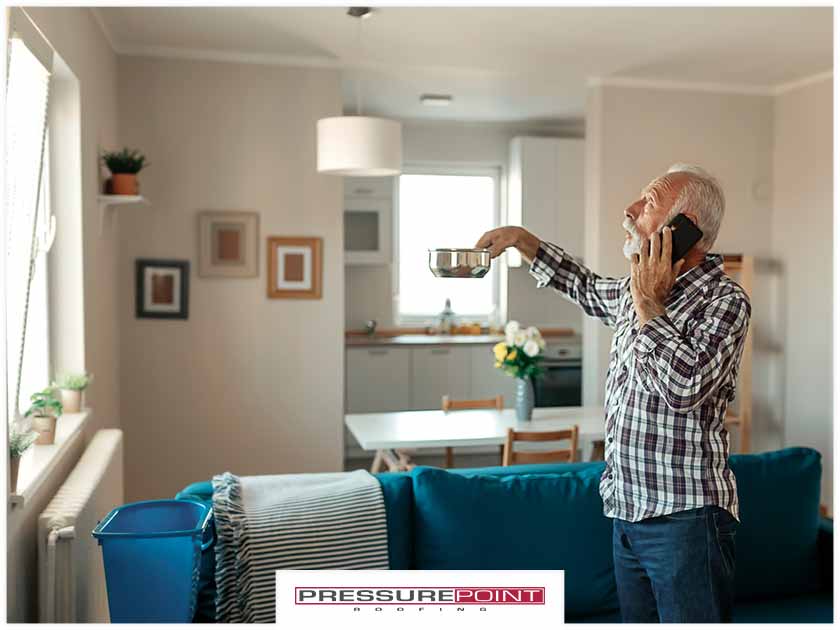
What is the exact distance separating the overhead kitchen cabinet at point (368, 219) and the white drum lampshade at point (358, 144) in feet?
8.37

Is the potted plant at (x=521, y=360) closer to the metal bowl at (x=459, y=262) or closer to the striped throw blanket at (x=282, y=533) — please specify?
the striped throw blanket at (x=282, y=533)

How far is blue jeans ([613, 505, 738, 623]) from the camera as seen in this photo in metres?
1.58

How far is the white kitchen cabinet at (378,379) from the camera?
5.81 metres

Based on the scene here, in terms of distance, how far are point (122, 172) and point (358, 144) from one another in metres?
1.01

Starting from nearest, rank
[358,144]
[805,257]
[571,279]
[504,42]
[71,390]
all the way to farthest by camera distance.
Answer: [571,279] < [71,390] < [358,144] < [504,42] < [805,257]

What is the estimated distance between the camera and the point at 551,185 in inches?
243

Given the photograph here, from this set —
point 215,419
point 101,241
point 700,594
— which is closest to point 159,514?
point 700,594

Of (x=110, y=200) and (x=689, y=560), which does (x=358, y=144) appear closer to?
(x=110, y=200)

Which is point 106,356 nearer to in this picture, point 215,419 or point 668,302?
point 215,419

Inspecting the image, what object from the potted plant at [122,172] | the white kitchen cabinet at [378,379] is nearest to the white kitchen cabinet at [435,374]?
the white kitchen cabinet at [378,379]

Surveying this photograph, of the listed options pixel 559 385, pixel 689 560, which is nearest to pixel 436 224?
pixel 559 385

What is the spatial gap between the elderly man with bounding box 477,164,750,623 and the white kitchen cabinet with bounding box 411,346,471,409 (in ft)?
14.0

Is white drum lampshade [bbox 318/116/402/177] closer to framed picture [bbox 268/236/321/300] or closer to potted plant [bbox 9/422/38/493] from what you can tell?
framed picture [bbox 268/236/321/300]

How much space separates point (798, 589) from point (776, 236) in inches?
121
